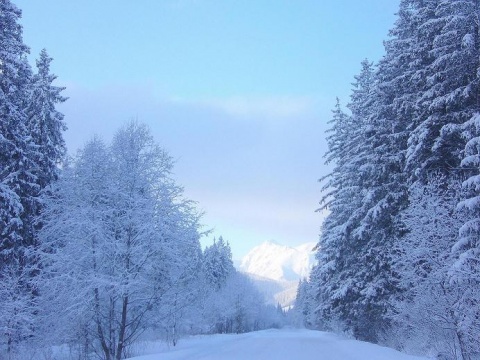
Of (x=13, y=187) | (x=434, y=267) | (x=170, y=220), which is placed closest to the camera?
(x=434, y=267)

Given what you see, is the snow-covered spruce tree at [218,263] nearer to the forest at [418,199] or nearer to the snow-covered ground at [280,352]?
the forest at [418,199]

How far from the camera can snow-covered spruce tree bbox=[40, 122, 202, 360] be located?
16.4 meters

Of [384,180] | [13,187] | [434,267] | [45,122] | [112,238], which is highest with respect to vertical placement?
[45,122]

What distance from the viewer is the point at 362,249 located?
26.3 meters

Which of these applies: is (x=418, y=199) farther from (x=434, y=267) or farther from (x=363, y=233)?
(x=363, y=233)

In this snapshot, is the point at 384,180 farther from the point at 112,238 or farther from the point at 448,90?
the point at 112,238

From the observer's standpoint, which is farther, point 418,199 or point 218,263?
point 218,263

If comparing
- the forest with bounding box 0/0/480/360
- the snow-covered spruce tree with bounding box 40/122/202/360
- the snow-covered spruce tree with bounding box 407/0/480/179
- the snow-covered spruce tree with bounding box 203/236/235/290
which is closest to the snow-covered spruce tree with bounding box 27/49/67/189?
the forest with bounding box 0/0/480/360

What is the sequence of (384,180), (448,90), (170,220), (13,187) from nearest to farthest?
(170,220) < (448,90) < (13,187) < (384,180)

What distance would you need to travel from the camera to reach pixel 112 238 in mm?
16703

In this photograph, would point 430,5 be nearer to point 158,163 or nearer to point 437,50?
point 437,50

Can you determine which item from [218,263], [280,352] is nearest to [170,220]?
[280,352]

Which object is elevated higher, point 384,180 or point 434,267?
point 384,180

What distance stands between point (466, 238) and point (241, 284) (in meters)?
85.8
